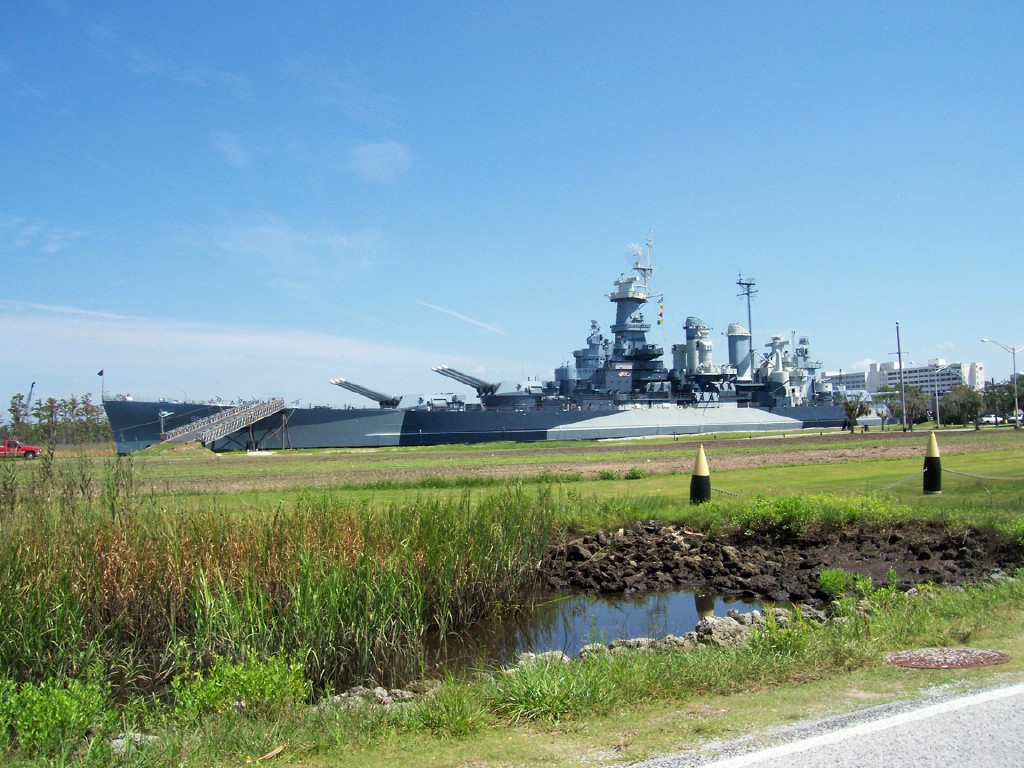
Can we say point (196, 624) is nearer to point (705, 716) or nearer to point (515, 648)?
point (515, 648)

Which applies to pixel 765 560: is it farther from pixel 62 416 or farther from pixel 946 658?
pixel 62 416

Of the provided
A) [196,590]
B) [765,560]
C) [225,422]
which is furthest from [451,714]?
[225,422]

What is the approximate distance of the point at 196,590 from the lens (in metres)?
8.62

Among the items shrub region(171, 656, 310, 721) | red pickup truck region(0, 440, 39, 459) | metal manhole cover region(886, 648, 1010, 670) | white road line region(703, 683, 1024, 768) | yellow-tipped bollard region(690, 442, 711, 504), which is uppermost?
red pickup truck region(0, 440, 39, 459)

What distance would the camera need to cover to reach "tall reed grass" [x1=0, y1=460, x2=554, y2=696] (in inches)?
316

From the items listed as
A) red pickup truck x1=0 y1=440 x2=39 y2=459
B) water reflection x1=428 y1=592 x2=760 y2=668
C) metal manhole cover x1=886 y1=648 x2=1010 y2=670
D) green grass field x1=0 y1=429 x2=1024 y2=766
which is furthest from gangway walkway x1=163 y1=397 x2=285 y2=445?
metal manhole cover x1=886 y1=648 x2=1010 y2=670

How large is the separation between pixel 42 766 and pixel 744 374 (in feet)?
250

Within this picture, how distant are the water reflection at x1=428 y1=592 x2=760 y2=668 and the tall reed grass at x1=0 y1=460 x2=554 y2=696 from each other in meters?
0.49

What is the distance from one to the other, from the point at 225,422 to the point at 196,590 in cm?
5257

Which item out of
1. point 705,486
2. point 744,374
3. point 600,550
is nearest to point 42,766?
point 600,550

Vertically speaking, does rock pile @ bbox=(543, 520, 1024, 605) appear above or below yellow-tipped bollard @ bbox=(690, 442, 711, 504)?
below

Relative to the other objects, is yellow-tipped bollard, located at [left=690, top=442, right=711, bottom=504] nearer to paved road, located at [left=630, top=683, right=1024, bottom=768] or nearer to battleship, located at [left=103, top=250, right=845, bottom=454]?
paved road, located at [left=630, top=683, right=1024, bottom=768]

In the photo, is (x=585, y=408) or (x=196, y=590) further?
(x=585, y=408)

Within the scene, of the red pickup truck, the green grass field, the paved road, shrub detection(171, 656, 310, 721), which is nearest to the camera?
the paved road
